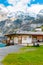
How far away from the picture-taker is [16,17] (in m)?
110

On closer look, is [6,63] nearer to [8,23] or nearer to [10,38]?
[10,38]

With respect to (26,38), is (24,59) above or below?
below

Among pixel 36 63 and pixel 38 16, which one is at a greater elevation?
pixel 38 16

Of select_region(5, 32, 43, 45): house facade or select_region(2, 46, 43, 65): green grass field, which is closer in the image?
select_region(2, 46, 43, 65): green grass field

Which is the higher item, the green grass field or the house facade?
the house facade

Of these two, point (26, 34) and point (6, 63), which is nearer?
point (6, 63)

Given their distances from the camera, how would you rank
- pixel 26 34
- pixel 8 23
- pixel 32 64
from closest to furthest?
pixel 32 64 < pixel 26 34 < pixel 8 23

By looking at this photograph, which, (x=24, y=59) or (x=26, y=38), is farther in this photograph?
(x=26, y=38)

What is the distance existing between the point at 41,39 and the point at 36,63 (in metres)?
22.2

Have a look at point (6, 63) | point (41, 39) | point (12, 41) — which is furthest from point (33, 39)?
point (6, 63)

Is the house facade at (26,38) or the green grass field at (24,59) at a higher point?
the house facade at (26,38)

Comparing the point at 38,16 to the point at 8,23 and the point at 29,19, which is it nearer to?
the point at 29,19

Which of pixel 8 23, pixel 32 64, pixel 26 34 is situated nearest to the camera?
pixel 32 64

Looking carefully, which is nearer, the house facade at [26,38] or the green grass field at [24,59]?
the green grass field at [24,59]
